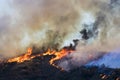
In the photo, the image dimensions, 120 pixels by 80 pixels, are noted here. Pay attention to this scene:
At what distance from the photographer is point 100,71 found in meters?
188

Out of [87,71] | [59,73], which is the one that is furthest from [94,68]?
[59,73]

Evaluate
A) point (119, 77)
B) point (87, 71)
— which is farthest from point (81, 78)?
point (119, 77)

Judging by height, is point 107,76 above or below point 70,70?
below

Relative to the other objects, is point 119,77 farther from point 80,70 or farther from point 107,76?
point 80,70

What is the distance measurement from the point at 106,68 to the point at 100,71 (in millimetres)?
2966

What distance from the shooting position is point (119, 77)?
181m

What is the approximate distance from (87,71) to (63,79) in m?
12.9

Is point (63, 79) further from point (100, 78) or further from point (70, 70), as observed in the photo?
point (100, 78)

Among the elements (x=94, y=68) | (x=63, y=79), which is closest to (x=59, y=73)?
(x=63, y=79)

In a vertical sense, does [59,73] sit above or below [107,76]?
above

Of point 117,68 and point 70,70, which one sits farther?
point 70,70

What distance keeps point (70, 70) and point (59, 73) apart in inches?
181

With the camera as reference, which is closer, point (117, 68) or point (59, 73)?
point (117, 68)

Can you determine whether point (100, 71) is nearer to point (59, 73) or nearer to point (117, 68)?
point (117, 68)
